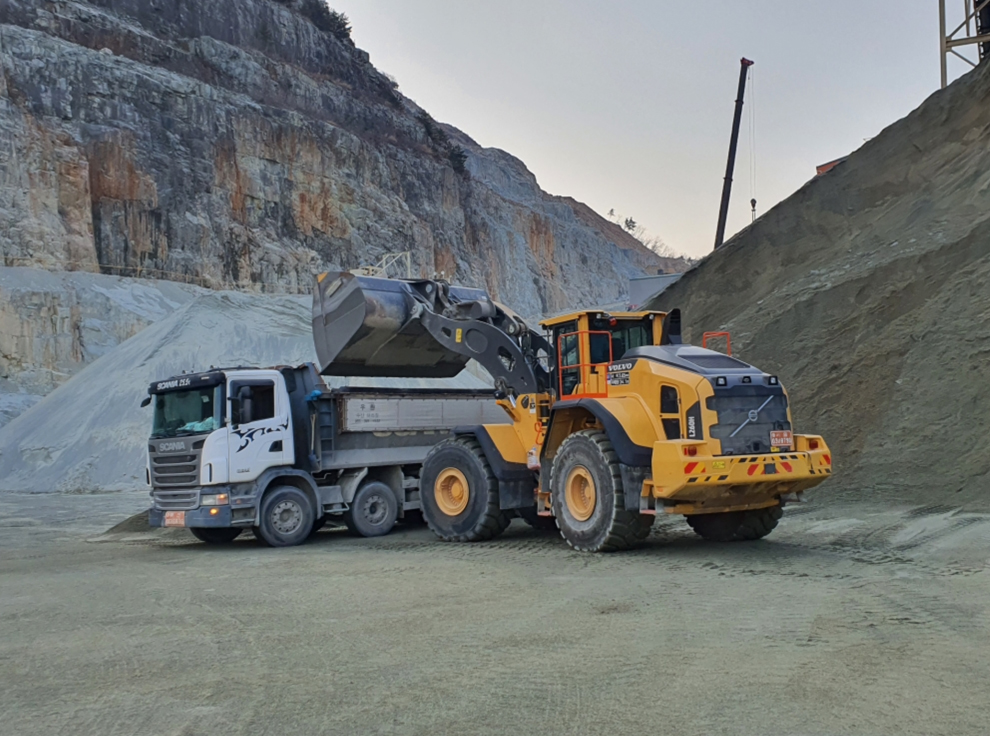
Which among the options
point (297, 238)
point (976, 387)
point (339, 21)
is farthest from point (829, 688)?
point (339, 21)

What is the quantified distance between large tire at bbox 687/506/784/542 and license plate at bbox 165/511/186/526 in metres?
6.59

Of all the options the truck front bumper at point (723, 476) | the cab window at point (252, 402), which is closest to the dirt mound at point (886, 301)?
the truck front bumper at point (723, 476)

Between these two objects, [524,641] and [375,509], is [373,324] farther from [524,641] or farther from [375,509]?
[524,641]

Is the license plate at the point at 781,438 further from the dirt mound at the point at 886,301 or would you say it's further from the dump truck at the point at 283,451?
the dump truck at the point at 283,451

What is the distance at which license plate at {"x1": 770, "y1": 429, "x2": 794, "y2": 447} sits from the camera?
32.0 feet

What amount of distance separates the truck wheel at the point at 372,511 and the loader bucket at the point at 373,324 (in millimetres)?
1769

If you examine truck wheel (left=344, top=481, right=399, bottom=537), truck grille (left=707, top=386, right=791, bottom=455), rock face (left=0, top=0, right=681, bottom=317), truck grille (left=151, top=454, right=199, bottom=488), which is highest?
rock face (left=0, top=0, right=681, bottom=317)

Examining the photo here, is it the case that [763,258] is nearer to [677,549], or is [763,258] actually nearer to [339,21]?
[677,549]

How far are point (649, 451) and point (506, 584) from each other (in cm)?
214

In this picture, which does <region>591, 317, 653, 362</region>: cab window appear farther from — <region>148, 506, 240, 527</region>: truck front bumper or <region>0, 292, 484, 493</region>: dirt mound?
<region>0, 292, 484, 493</region>: dirt mound

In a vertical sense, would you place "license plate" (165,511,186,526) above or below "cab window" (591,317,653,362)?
below

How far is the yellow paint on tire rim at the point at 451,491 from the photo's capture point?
11883mm

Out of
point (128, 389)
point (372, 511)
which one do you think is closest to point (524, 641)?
point (372, 511)

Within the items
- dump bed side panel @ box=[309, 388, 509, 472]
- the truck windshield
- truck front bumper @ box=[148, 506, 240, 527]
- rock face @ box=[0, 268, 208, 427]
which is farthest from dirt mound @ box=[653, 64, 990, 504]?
rock face @ box=[0, 268, 208, 427]
